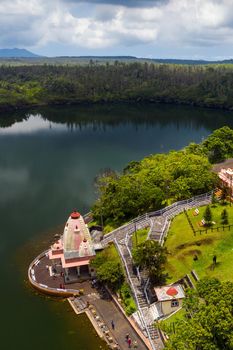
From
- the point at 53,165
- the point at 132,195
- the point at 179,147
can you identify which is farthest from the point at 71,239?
the point at 179,147

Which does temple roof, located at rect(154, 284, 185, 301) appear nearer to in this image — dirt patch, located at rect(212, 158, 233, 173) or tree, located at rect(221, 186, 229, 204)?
tree, located at rect(221, 186, 229, 204)

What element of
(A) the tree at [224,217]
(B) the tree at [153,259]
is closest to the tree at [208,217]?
(A) the tree at [224,217]

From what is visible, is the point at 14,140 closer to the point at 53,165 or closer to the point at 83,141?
the point at 83,141

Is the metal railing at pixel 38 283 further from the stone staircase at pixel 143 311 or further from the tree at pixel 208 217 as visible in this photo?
the tree at pixel 208 217

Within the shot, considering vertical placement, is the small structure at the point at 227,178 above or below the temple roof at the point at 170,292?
above

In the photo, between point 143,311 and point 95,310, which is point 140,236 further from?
point 143,311

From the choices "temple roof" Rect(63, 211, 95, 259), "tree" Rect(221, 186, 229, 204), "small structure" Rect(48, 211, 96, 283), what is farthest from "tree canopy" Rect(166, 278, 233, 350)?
"tree" Rect(221, 186, 229, 204)

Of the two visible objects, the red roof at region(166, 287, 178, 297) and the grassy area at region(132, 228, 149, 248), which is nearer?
the red roof at region(166, 287, 178, 297)
